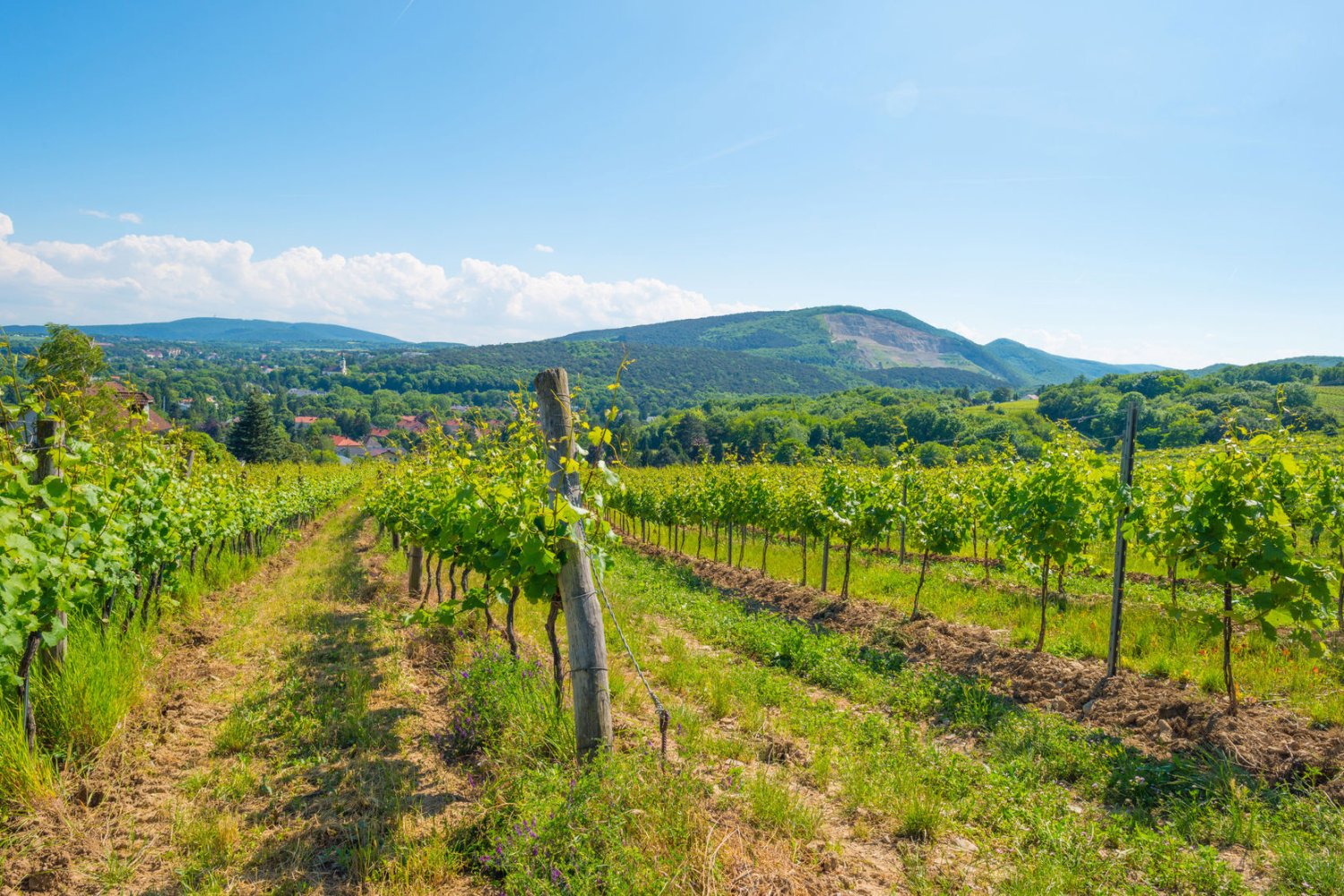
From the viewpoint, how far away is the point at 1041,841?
388cm

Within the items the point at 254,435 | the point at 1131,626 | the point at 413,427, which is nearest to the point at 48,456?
the point at 413,427

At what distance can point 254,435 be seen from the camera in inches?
2154

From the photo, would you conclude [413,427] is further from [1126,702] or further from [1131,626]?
[1131,626]

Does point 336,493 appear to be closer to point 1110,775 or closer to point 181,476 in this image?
point 181,476

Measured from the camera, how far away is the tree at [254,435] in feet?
177

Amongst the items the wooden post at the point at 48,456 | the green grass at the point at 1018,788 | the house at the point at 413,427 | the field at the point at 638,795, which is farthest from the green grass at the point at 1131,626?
the wooden post at the point at 48,456

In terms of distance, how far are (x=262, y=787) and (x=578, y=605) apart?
8.80 ft

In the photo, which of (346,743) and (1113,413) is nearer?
(346,743)

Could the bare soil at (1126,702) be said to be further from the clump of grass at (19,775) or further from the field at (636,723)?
the clump of grass at (19,775)

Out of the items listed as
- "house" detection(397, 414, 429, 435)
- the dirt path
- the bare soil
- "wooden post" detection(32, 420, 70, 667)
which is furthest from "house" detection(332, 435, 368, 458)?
the bare soil

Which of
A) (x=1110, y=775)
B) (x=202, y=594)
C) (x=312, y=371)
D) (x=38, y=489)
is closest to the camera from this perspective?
(x=38, y=489)

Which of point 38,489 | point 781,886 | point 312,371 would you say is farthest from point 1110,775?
point 312,371

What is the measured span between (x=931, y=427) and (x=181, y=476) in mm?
91132

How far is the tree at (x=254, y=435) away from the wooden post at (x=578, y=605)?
59.3m
